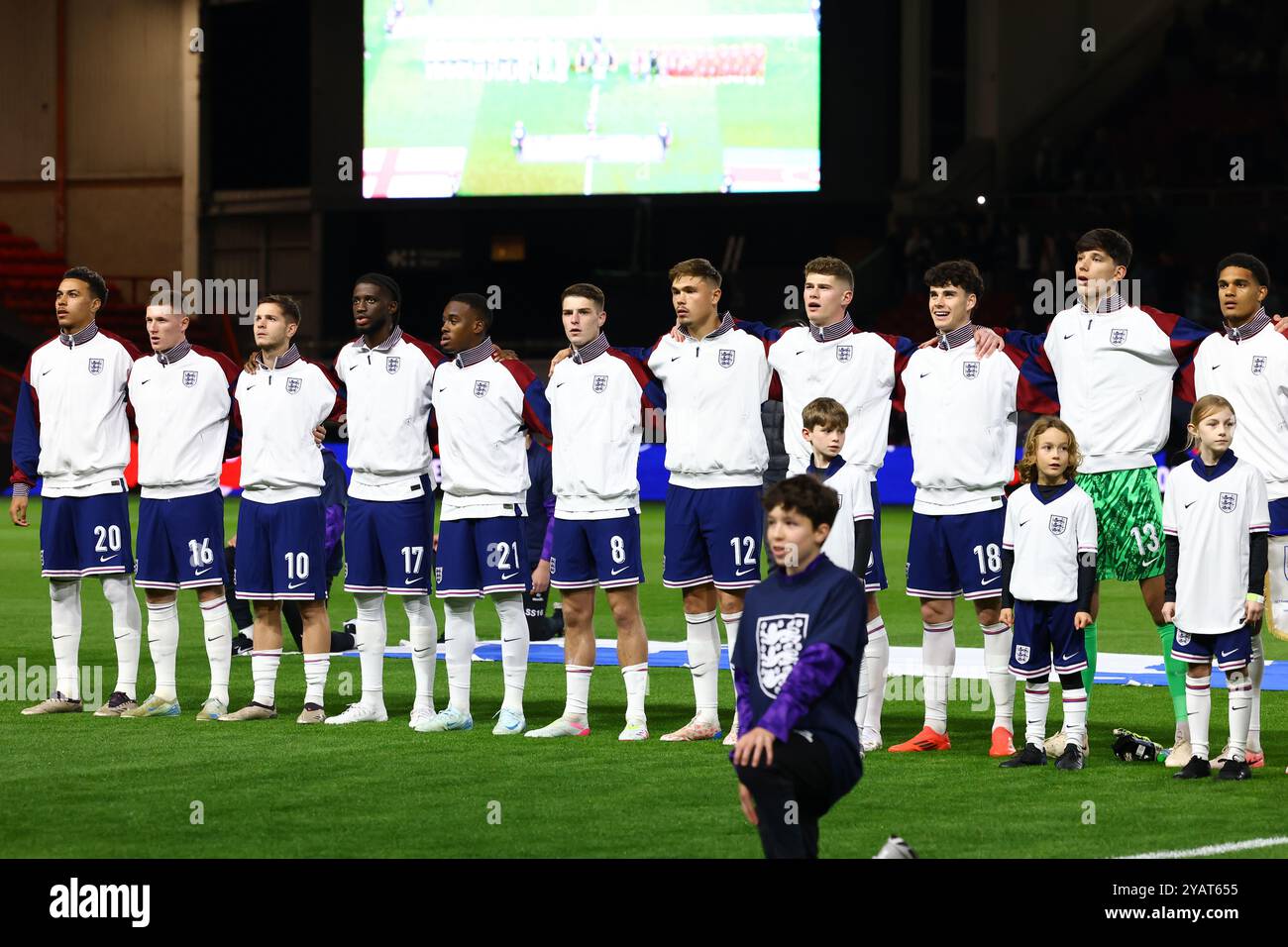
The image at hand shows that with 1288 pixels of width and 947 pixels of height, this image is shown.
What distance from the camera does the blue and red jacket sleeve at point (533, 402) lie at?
9.29 m

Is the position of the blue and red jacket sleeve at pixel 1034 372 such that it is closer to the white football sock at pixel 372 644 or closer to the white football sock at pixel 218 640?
the white football sock at pixel 372 644

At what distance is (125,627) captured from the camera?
9.78 meters

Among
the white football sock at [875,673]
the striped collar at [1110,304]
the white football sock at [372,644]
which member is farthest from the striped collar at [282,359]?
the striped collar at [1110,304]

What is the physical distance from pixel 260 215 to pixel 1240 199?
53.6ft

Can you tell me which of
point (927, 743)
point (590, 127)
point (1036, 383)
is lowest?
point (927, 743)

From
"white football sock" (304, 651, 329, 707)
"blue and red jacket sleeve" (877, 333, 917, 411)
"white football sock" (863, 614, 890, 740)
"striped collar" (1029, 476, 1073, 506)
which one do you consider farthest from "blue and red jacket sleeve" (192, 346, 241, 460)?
"striped collar" (1029, 476, 1073, 506)

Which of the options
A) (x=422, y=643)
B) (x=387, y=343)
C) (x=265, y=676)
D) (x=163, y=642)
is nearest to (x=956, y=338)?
(x=387, y=343)

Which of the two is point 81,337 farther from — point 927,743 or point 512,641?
point 927,743

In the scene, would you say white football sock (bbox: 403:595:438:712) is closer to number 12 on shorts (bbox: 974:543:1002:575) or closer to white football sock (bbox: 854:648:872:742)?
white football sock (bbox: 854:648:872:742)

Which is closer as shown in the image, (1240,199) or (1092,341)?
(1092,341)

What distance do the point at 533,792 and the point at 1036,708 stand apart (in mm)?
2285

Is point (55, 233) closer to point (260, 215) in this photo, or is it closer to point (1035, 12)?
point (260, 215)
